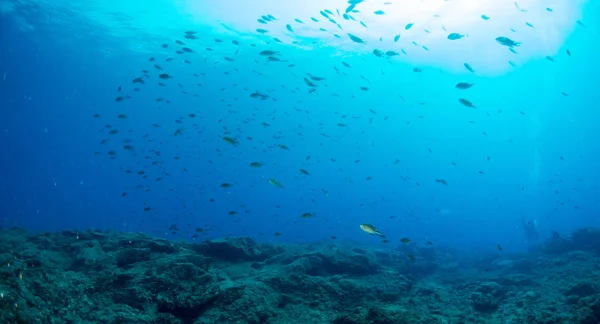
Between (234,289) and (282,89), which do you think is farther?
(282,89)

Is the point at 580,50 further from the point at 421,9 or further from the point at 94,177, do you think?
the point at 94,177

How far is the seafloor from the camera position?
14.7ft

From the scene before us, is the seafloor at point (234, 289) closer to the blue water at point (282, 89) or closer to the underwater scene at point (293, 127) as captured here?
the underwater scene at point (293, 127)

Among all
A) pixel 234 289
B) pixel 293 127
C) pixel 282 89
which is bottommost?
pixel 293 127

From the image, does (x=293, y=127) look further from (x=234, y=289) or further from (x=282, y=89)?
A: (x=234, y=289)

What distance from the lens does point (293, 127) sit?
6894 centimetres

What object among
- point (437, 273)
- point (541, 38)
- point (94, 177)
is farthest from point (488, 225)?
point (94, 177)

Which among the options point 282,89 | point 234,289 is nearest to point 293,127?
point 282,89

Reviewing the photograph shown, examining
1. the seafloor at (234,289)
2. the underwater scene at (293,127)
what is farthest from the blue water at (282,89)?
the seafloor at (234,289)

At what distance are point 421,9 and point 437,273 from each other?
2205 centimetres

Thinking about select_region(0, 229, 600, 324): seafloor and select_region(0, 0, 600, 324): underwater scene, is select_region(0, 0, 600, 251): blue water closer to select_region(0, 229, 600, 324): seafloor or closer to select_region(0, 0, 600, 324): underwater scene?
select_region(0, 0, 600, 324): underwater scene

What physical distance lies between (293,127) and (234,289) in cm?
6385

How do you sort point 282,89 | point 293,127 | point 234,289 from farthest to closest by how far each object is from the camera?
point 293,127 → point 282,89 → point 234,289

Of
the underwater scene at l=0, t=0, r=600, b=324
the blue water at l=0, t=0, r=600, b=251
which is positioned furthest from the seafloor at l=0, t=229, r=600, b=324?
the blue water at l=0, t=0, r=600, b=251
